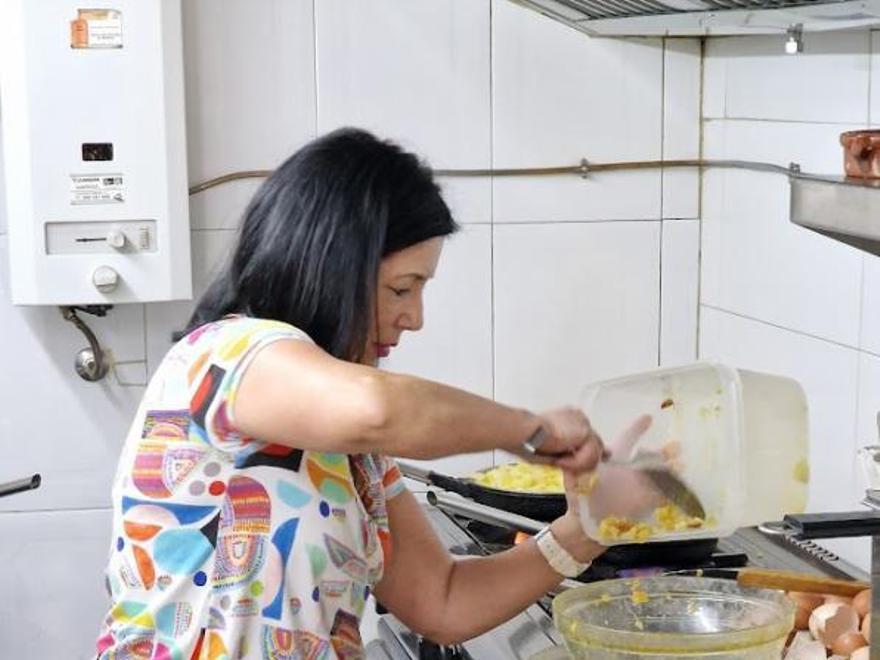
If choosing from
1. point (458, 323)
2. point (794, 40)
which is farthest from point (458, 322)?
point (794, 40)

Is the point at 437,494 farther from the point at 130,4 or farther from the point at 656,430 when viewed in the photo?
the point at 130,4

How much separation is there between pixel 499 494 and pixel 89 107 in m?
Result: 0.90

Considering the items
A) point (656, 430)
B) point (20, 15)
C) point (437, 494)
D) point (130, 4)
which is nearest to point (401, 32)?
point (130, 4)

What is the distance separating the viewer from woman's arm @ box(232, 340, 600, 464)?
4.41 feet

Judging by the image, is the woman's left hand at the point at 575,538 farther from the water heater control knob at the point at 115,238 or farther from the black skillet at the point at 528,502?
the water heater control knob at the point at 115,238

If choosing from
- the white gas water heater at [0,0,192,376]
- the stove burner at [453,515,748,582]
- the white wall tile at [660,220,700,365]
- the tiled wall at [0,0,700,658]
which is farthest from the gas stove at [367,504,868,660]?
the white gas water heater at [0,0,192,376]

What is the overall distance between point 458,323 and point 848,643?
1251 mm

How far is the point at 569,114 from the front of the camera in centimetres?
276

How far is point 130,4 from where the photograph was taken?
247 cm

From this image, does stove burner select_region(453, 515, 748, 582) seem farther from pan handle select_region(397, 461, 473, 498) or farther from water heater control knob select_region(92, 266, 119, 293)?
water heater control knob select_region(92, 266, 119, 293)

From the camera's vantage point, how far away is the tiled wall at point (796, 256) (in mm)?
2166

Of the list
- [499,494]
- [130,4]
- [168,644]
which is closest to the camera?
[168,644]

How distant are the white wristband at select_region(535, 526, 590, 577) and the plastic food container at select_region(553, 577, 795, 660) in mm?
36

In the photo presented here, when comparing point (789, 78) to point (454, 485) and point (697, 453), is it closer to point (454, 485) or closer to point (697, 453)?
point (454, 485)
